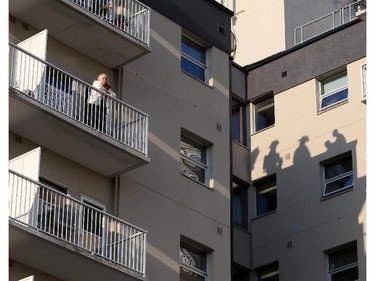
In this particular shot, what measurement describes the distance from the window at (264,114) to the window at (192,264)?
30.8ft

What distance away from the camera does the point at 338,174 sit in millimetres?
43062

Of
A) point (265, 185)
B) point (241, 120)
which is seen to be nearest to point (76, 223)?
point (265, 185)

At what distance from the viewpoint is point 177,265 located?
3594cm

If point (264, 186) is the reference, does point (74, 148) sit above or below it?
below

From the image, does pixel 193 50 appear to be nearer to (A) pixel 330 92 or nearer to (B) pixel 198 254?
(A) pixel 330 92

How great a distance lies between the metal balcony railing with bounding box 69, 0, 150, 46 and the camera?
117 feet

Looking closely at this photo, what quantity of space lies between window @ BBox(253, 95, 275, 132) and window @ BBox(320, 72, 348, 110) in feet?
6.82

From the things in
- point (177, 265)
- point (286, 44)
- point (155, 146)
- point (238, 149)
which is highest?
point (286, 44)

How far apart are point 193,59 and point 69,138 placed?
25.3 feet

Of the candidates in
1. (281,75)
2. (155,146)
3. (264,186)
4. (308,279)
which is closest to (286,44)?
(281,75)

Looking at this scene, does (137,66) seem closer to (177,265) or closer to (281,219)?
(177,265)

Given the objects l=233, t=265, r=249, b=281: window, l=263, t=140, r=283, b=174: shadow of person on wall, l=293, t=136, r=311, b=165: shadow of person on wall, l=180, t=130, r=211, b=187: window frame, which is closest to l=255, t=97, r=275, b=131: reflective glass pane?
l=263, t=140, r=283, b=174: shadow of person on wall

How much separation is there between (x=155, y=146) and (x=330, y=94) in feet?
30.3

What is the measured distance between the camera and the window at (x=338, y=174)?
42656mm
